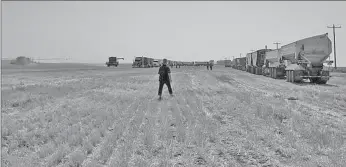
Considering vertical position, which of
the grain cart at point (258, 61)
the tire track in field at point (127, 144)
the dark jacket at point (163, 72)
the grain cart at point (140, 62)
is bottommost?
the tire track in field at point (127, 144)

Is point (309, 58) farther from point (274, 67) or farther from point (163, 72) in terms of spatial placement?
point (163, 72)

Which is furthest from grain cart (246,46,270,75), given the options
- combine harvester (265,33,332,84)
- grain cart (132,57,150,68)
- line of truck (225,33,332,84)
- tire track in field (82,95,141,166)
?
grain cart (132,57,150,68)

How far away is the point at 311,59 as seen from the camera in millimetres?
22453

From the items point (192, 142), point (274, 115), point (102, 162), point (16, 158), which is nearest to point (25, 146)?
point (16, 158)

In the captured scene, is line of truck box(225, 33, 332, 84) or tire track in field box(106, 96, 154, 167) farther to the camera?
line of truck box(225, 33, 332, 84)

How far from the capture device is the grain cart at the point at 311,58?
2189 centimetres

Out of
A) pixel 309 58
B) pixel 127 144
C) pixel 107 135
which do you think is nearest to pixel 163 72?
pixel 107 135

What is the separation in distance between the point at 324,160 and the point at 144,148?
3.18m

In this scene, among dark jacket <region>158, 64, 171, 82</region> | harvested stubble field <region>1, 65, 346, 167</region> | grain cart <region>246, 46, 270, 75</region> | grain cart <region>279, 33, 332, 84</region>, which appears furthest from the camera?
grain cart <region>246, 46, 270, 75</region>

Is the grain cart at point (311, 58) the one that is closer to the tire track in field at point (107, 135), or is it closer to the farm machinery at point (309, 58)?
the farm machinery at point (309, 58)

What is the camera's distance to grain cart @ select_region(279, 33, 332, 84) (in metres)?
21.9

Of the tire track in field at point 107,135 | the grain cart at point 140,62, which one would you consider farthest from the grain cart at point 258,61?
the grain cart at point 140,62

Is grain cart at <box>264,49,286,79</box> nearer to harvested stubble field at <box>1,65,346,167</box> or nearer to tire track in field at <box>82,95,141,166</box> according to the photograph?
harvested stubble field at <box>1,65,346,167</box>

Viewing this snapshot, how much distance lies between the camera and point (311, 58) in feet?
73.7
